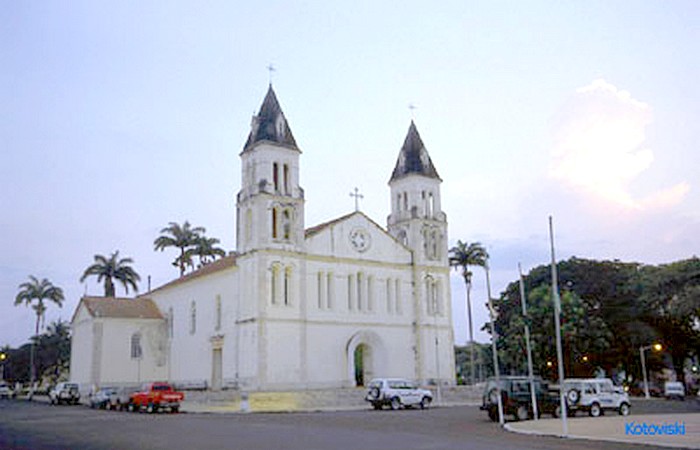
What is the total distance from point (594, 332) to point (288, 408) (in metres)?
25.3

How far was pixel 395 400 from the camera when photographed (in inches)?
1422

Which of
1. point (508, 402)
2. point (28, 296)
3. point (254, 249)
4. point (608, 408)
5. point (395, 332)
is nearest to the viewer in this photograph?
point (508, 402)

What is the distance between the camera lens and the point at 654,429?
21.0m

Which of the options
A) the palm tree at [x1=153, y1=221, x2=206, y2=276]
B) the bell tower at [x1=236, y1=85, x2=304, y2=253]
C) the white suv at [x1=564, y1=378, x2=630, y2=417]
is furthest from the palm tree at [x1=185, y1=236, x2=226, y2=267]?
the white suv at [x1=564, y1=378, x2=630, y2=417]

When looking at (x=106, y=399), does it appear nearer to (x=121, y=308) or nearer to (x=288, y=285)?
(x=288, y=285)

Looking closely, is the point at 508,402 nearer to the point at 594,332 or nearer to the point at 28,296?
the point at 594,332

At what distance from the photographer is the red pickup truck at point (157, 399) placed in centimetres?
3572

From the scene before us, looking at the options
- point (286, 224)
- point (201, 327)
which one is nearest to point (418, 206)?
point (286, 224)

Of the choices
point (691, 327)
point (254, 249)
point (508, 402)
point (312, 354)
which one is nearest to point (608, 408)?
point (508, 402)

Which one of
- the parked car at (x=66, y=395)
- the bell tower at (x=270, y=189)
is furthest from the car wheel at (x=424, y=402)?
the parked car at (x=66, y=395)

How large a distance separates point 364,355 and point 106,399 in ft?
55.2

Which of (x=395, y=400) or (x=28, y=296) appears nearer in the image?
(x=395, y=400)

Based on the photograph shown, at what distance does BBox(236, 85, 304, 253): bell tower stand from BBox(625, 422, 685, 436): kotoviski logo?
86.4 ft

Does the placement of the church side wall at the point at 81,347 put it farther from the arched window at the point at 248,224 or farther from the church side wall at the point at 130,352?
the arched window at the point at 248,224
